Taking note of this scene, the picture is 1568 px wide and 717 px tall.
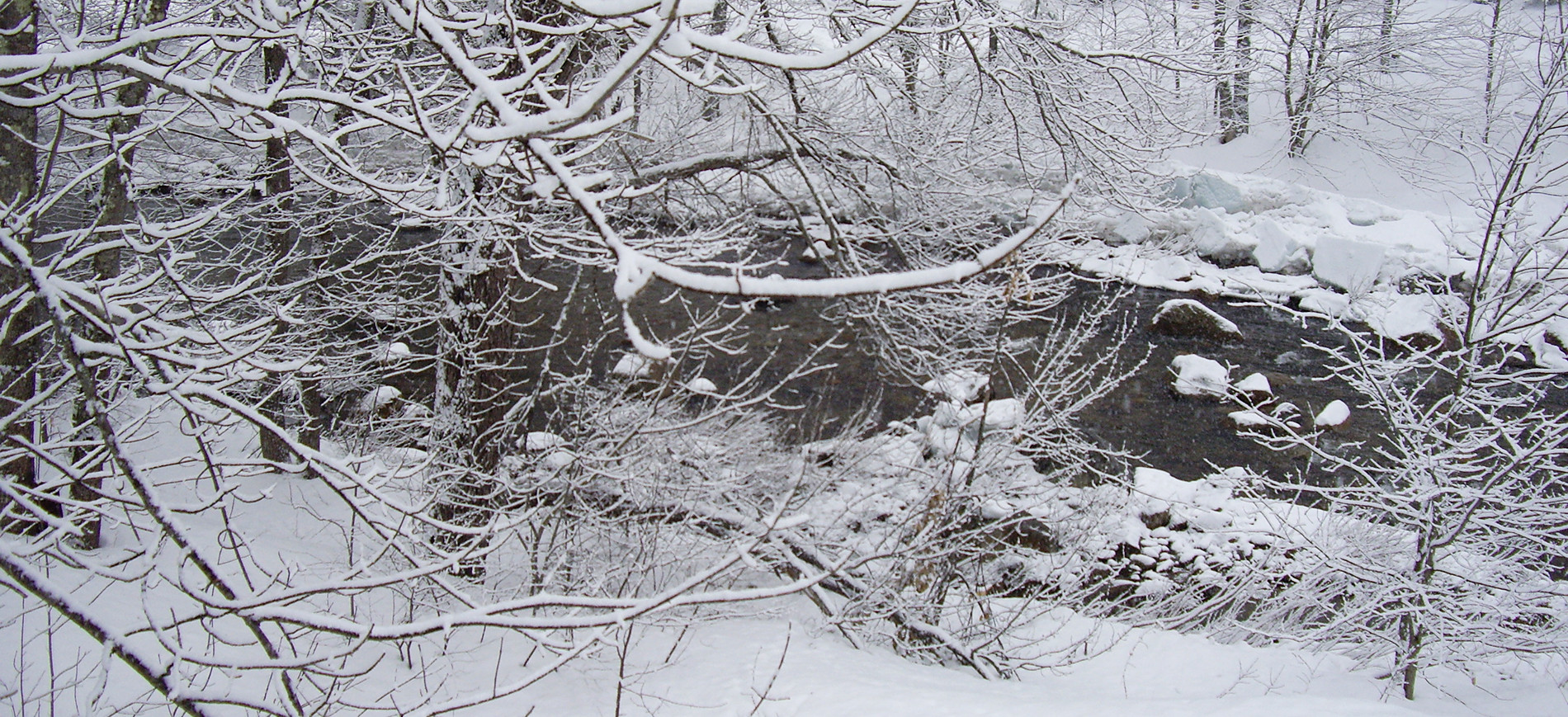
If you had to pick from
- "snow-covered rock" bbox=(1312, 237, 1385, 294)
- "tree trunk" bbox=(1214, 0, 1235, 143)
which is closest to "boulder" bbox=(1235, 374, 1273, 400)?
"tree trunk" bbox=(1214, 0, 1235, 143)

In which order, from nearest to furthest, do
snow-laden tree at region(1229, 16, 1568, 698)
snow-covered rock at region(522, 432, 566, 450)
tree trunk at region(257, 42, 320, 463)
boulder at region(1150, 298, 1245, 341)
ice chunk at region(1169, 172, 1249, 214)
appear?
snow-laden tree at region(1229, 16, 1568, 698)
snow-covered rock at region(522, 432, 566, 450)
tree trunk at region(257, 42, 320, 463)
boulder at region(1150, 298, 1245, 341)
ice chunk at region(1169, 172, 1249, 214)

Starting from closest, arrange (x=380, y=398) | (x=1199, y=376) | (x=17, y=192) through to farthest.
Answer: (x=17, y=192)
(x=380, y=398)
(x=1199, y=376)

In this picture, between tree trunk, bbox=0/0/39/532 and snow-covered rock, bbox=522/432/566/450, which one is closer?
tree trunk, bbox=0/0/39/532

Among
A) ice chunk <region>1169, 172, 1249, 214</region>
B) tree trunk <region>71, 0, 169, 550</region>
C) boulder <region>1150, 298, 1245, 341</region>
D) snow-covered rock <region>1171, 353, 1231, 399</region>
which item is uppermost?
ice chunk <region>1169, 172, 1249, 214</region>

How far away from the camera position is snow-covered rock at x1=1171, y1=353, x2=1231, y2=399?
33.2 feet

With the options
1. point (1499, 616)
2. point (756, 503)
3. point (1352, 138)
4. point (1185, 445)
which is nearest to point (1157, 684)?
point (1499, 616)

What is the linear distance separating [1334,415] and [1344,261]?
576cm

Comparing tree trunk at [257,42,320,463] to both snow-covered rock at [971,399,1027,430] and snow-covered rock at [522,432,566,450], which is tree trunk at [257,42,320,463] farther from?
snow-covered rock at [971,399,1027,430]

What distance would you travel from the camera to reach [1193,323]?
465 inches

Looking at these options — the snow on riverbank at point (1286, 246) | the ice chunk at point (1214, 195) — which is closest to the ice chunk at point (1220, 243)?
the snow on riverbank at point (1286, 246)

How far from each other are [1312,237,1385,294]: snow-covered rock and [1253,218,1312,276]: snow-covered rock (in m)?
0.22

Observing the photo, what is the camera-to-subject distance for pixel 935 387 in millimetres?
6160

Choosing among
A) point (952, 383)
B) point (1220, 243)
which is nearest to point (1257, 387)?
point (952, 383)

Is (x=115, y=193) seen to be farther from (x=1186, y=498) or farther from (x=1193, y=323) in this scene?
(x=1193, y=323)
